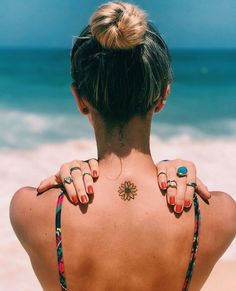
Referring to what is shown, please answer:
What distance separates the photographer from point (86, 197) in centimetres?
173

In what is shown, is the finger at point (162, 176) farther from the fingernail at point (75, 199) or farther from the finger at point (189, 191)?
the fingernail at point (75, 199)

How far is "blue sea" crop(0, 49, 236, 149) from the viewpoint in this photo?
11.3m

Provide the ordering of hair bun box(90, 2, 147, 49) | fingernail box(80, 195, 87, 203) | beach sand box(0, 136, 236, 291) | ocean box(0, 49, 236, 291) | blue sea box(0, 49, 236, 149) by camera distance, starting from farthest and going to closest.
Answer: blue sea box(0, 49, 236, 149) → ocean box(0, 49, 236, 291) → beach sand box(0, 136, 236, 291) → fingernail box(80, 195, 87, 203) → hair bun box(90, 2, 147, 49)

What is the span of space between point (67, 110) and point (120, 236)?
1359 cm

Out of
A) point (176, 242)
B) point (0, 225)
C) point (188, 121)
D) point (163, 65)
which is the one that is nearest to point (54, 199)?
point (176, 242)

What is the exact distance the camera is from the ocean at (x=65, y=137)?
6434mm

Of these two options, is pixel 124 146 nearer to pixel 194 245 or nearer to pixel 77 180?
pixel 77 180

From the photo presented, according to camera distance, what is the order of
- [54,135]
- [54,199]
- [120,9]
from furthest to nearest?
[54,135] → [54,199] → [120,9]

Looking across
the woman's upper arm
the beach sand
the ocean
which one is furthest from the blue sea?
the woman's upper arm

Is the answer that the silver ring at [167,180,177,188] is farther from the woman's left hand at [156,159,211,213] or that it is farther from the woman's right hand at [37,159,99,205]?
the woman's right hand at [37,159,99,205]

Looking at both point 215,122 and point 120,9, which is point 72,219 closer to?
point 120,9

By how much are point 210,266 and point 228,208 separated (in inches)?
8.3

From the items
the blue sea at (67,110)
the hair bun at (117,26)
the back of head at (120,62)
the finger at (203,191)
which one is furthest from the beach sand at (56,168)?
the hair bun at (117,26)

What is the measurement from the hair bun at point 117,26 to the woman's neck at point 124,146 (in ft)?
0.84
